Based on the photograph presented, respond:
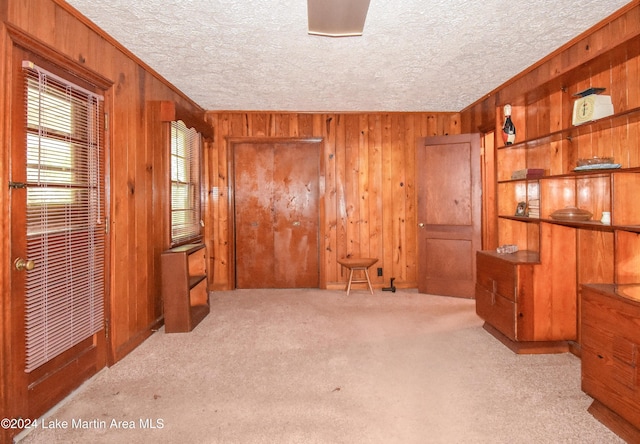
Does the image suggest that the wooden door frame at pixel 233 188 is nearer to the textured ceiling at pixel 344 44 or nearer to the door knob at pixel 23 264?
the textured ceiling at pixel 344 44

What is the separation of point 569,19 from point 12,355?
3920mm

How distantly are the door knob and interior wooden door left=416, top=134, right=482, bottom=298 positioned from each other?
3.94 metres

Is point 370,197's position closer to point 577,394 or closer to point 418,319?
point 418,319

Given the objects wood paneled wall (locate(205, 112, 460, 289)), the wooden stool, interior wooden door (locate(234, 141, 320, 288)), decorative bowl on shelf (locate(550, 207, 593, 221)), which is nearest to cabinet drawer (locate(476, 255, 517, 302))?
decorative bowl on shelf (locate(550, 207, 593, 221))

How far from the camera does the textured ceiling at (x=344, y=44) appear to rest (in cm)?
221

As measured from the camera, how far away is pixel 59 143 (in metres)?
2.03

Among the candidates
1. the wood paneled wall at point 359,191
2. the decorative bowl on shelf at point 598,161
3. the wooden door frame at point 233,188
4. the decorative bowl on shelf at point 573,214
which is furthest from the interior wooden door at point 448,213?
the decorative bowl on shelf at point 598,161

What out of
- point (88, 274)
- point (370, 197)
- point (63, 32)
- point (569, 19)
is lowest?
point (88, 274)

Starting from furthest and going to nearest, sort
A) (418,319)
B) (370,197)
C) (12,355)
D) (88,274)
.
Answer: (370,197) < (418,319) < (88,274) < (12,355)

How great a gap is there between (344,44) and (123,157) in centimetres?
200

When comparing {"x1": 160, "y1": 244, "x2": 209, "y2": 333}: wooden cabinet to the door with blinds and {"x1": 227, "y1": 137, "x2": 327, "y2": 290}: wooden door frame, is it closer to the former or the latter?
the door with blinds

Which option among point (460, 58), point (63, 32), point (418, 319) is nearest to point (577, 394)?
point (418, 319)

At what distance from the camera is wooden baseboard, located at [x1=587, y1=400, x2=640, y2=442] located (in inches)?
64.2

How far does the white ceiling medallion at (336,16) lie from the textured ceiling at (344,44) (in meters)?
0.12
